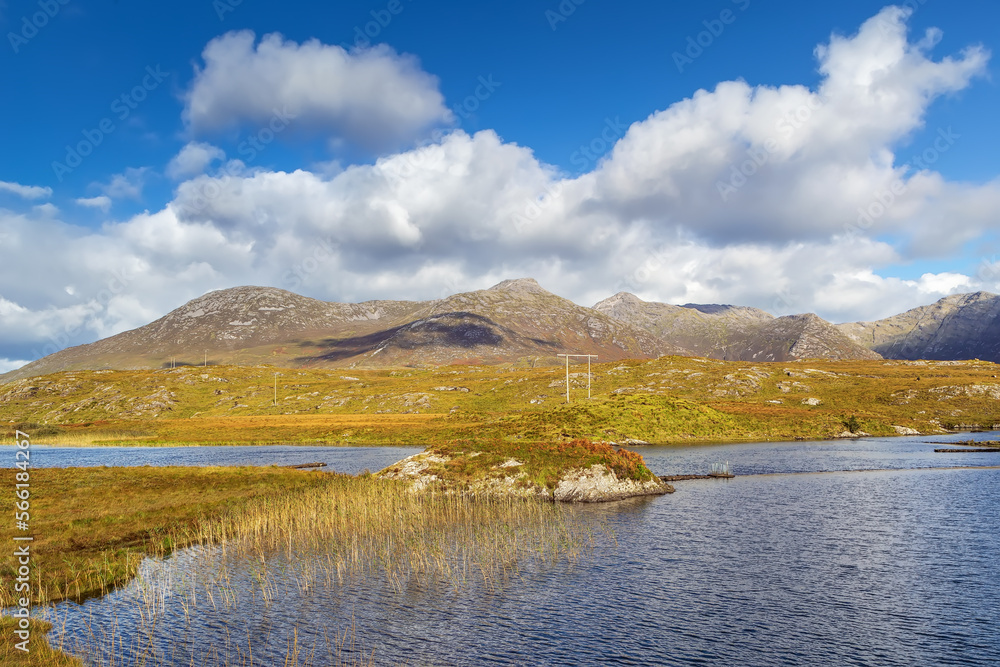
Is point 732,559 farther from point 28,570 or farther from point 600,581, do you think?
point 28,570

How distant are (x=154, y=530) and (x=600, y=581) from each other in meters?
34.9

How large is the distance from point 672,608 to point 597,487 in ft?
104

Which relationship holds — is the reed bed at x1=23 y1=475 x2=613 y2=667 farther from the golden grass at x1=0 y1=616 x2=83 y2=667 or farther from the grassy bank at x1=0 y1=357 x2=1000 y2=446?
the grassy bank at x1=0 y1=357 x2=1000 y2=446

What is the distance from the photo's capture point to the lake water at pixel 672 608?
24.5 metres

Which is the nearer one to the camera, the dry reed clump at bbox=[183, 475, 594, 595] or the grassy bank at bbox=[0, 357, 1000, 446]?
the dry reed clump at bbox=[183, 475, 594, 595]

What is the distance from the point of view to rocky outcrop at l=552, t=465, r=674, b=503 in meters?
59.8

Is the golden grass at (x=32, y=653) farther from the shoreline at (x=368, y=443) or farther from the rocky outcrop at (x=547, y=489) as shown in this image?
the shoreline at (x=368, y=443)

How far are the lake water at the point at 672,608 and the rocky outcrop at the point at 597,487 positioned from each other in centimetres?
1152

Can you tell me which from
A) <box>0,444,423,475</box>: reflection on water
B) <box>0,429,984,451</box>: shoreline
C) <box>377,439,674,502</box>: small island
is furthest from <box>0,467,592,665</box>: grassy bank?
<box>0,429,984,451</box>: shoreline

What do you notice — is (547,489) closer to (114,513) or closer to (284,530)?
(284,530)

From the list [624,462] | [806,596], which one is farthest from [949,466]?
[806,596]

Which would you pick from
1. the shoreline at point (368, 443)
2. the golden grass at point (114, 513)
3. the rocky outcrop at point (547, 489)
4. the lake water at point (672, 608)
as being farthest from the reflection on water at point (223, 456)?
the lake water at point (672, 608)

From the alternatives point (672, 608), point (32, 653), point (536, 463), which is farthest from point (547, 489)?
point (32, 653)

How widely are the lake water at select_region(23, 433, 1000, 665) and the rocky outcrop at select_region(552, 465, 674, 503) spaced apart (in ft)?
37.8
